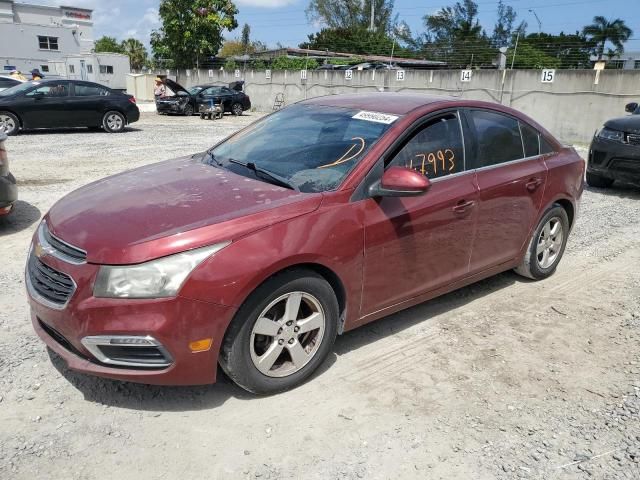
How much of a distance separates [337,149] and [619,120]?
270 inches

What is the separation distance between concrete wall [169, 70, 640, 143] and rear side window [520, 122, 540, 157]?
45.3ft

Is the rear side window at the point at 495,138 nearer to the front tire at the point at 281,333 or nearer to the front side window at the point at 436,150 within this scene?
the front side window at the point at 436,150

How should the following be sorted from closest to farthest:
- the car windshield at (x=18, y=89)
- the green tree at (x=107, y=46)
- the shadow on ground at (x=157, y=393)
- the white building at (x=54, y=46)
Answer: the shadow on ground at (x=157, y=393) → the car windshield at (x=18, y=89) → the white building at (x=54, y=46) → the green tree at (x=107, y=46)

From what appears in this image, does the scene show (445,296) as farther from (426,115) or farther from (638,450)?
(638,450)

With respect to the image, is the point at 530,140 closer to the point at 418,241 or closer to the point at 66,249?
the point at 418,241

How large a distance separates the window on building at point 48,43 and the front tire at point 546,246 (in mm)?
54268

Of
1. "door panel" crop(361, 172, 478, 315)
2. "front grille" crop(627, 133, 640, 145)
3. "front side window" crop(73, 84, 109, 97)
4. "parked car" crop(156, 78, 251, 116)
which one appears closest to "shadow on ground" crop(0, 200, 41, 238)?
"door panel" crop(361, 172, 478, 315)

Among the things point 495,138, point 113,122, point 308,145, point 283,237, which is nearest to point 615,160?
point 495,138

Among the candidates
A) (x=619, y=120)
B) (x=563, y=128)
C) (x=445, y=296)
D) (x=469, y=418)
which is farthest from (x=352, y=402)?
(x=563, y=128)

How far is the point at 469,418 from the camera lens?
3035mm

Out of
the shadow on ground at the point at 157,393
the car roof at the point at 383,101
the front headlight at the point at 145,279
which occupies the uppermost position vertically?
the car roof at the point at 383,101

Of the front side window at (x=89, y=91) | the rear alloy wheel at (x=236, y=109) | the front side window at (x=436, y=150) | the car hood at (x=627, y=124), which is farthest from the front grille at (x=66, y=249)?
the rear alloy wheel at (x=236, y=109)

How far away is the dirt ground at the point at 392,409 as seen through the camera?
8.67 ft

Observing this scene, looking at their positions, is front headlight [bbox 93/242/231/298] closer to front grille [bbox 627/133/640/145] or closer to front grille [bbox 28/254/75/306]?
front grille [bbox 28/254/75/306]
